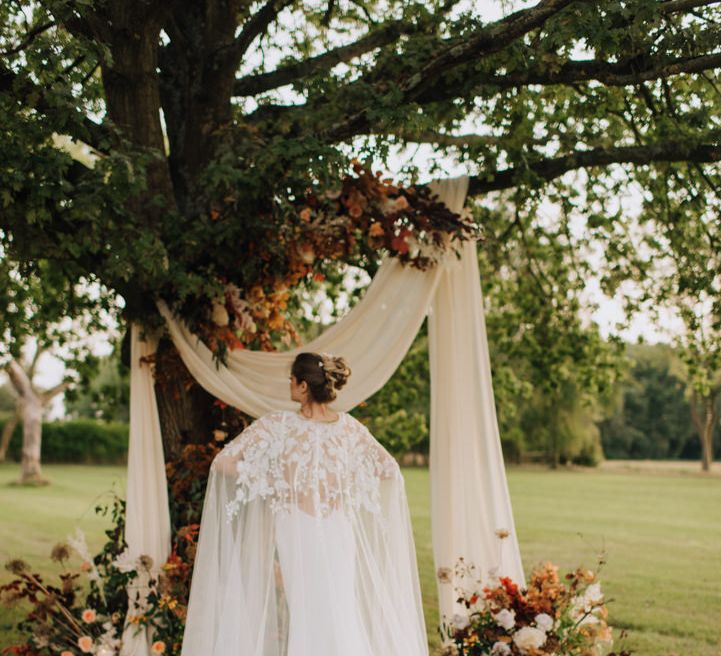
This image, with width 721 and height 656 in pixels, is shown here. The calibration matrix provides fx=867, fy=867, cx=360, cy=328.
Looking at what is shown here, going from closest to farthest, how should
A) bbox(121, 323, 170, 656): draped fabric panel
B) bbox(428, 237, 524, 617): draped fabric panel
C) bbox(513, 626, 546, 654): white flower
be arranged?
bbox(513, 626, 546, 654): white flower, bbox(121, 323, 170, 656): draped fabric panel, bbox(428, 237, 524, 617): draped fabric panel

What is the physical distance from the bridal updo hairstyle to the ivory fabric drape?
47.1 inches

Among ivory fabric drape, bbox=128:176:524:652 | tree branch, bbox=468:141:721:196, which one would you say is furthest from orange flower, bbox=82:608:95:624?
tree branch, bbox=468:141:721:196

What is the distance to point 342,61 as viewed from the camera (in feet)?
23.4

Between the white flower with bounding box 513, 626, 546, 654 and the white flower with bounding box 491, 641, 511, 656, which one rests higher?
the white flower with bounding box 513, 626, 546, 654

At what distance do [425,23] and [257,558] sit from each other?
3.98m

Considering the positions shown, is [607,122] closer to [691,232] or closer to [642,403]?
[691,232]

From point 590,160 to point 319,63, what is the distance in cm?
234

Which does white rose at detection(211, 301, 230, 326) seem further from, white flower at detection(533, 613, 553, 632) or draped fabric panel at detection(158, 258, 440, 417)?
white flower at detection(533, 613, 553, 632)

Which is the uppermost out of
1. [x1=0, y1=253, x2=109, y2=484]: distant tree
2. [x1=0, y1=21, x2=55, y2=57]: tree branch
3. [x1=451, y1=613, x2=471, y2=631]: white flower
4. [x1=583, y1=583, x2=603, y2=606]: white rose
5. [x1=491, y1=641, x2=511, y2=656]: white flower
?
[x1=0, y1=21, x2=55, y2=57]: tree branch

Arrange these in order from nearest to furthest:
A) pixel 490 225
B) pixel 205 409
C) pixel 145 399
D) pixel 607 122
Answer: pixel 145 399, pixel 205 409, pixel 607 122, pixel 490 225

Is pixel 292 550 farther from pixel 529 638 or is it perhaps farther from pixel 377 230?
pixel 377 230

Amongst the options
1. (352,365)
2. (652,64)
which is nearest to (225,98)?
(352,365)

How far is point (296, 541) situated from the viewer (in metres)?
4.58

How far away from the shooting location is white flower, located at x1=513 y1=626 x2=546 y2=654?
4.46 m
